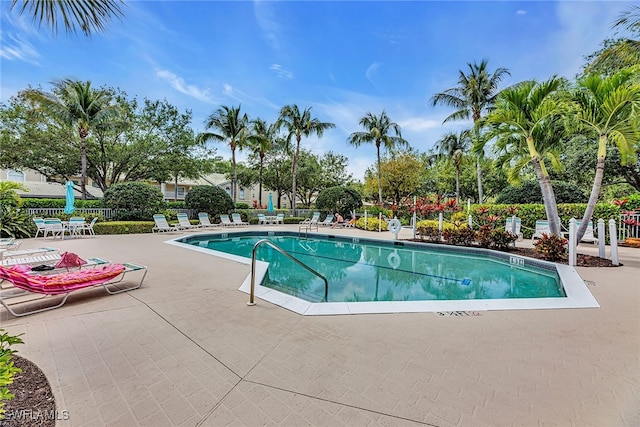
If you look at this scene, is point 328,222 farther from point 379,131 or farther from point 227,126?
point 227,126

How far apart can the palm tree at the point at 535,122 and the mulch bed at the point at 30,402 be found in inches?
431

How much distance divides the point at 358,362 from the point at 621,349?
2847 millimetres

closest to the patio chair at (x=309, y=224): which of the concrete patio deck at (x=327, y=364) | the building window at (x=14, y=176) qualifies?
the concrete patio deck at (x=327, y=364)

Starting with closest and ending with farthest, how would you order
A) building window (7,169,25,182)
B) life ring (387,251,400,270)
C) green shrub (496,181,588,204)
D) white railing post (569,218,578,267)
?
white railing post (569,218,578,267)
life ring (387,251,400,270)
green shrub (496,181,588,204)
building window (7,169,25,182)

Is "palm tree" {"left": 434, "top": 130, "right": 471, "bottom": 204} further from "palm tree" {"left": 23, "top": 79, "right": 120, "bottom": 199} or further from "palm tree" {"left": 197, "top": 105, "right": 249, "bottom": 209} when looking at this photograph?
"palm tree" {"left": 23, "top": 79, "right": 120, "bottom": 199}

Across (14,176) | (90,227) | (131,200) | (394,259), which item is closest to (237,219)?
(131,200)

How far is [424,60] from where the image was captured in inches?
532

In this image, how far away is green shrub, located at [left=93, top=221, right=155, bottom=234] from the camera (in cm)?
1345

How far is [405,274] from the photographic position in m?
7.48

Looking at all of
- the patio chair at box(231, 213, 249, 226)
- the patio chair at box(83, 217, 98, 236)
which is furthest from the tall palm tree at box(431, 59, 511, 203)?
the patio chair at box(83, 217, 98, 236)

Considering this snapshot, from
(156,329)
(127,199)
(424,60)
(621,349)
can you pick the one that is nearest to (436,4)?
(424,60)

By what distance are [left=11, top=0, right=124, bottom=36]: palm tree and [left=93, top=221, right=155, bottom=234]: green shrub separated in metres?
13.1

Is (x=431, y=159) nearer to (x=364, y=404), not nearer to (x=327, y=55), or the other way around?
(x=327, y=55)

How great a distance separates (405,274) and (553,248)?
4294mm
